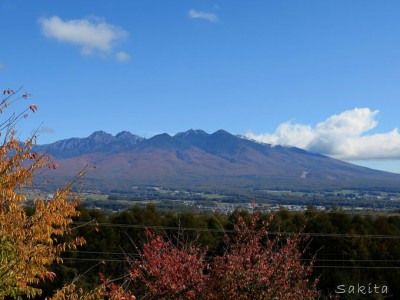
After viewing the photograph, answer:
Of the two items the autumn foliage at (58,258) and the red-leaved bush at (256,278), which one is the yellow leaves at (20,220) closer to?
the autumn foliage at (58,258)

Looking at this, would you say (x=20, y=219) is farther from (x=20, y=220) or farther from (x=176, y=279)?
(x=176, y=279)

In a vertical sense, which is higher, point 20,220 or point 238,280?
point 20,220

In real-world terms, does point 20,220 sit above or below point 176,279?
above

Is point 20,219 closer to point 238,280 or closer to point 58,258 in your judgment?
point 58,258

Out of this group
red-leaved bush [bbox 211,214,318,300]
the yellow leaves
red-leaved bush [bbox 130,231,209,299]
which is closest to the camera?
the yellow leaves

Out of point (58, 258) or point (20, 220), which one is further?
point (58, 258)

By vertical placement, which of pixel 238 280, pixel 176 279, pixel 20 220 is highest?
pixel 20 220

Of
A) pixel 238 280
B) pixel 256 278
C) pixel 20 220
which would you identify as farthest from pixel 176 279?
pixel 20 220

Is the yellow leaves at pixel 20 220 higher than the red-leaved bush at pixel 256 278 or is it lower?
higher

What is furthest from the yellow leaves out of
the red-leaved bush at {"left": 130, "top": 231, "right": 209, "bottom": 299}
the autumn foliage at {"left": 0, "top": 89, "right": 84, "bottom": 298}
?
the red-leaved bush at {"left": 130, "top": 231, "right": 209, "bottom": 299}

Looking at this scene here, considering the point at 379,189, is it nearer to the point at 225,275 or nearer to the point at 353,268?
the point at 353,268

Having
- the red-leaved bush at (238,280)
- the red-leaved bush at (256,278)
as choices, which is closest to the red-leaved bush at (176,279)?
the red-leaved bush at (238,280)

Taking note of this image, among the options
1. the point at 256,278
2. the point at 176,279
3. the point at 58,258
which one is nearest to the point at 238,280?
the point at 256,278

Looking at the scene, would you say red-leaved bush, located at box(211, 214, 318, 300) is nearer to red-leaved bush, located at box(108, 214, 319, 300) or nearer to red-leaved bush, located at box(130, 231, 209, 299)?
red-leaved bush, located at box(108, 214, 319, 300)
